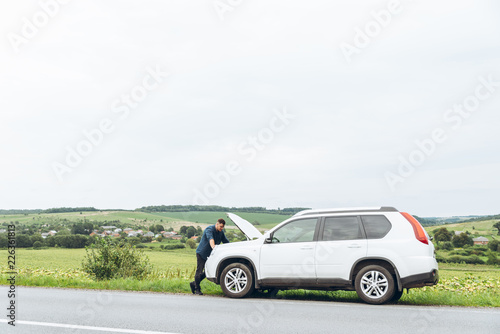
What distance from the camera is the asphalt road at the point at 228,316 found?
773 cm

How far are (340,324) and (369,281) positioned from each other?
245 centimetres

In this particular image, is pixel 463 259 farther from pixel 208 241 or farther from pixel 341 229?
pixel 341 229

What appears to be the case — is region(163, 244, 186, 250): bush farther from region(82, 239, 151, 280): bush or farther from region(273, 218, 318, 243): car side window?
region(273, 218, 318, 243): car side window

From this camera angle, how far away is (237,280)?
1150cm

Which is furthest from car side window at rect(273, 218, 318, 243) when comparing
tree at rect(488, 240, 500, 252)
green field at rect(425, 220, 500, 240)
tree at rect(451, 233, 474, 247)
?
tree at rect(488, 240, 500, 252)

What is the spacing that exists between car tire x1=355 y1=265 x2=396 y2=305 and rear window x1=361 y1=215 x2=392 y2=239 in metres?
0.66

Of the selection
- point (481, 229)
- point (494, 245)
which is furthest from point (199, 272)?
point (494, 245)

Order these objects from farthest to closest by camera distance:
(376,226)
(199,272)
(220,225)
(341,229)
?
1. (199,272)
2. (220,225)
3. (341,229)
4. (376,226)

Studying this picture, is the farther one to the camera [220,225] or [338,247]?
[220,225]

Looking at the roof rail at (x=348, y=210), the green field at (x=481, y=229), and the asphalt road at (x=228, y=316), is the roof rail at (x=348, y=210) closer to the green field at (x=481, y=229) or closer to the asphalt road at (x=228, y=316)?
the asphalt road at (x=228, y=316)

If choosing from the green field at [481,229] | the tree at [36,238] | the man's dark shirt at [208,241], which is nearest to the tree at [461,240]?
the green field at [481,229]

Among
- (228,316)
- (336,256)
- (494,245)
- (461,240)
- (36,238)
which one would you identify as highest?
(336,256)

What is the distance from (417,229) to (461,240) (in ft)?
228

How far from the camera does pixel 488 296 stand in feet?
35.7
